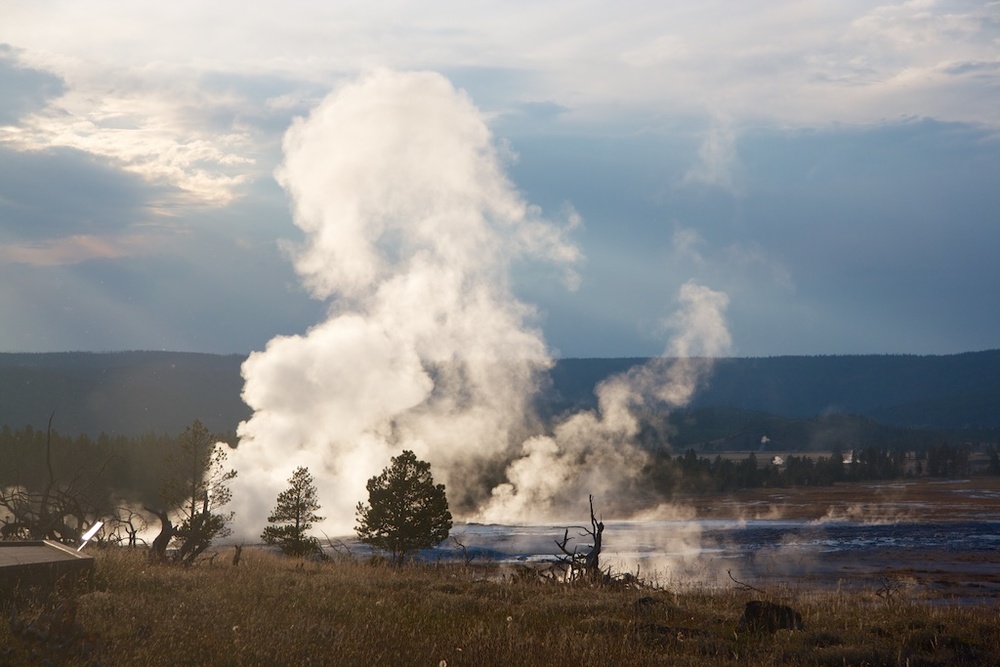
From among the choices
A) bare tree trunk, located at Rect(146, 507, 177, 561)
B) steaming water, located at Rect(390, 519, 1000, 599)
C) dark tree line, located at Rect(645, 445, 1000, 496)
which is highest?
bare tree trunk, located at Rect(146, 507, 177, 561)

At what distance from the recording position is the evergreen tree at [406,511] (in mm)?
37031

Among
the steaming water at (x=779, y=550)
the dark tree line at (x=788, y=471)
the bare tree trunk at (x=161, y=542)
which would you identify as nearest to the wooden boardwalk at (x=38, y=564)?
the bare tree trunk at (x=161, y=542)

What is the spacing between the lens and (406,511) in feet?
122

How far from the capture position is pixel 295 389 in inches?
3068

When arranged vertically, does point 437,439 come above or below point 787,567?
above

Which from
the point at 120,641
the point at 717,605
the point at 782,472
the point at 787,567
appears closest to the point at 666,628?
the point at 717,605

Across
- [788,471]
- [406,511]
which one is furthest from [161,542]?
[788,471]

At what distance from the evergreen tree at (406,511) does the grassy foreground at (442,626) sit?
17.7 metres

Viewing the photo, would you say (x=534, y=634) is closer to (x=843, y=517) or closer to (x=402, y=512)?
(x=402, y=512)

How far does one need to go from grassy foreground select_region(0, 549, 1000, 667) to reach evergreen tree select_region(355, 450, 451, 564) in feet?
57.9

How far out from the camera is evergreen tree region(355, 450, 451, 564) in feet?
121

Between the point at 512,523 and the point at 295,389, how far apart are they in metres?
21.8

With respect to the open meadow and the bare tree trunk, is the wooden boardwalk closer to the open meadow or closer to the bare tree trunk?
the open meadow

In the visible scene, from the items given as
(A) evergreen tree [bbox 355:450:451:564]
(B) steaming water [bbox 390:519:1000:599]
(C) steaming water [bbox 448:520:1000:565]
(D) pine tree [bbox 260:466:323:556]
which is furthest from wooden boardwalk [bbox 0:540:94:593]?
(C) steaming water [bbox 448:520:1000:565]
